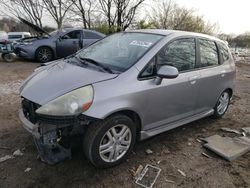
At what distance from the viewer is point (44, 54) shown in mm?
9766

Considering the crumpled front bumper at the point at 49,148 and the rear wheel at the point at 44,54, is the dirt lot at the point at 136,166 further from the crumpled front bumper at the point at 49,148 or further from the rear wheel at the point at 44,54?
the rear wheel at the point at 44,54

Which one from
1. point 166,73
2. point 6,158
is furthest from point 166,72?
point 6,158

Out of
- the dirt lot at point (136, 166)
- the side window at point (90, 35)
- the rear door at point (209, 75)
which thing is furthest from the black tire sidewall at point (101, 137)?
the side window at point (90, 35)

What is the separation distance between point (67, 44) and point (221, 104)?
7172 millimetres

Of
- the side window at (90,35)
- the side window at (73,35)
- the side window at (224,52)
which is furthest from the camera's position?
the side window at (90,35)

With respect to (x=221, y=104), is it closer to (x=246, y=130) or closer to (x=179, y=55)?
(x=246, y=130)

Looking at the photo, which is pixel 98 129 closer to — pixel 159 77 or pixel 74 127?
pixel 74 127

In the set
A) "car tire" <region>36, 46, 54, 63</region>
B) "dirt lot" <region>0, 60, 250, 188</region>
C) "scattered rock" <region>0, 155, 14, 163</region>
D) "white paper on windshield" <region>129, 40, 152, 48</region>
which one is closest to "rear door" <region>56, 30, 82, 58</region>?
"car tire" <region>36, 46, 54, 63</region>

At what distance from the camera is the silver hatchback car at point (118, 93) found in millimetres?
2410

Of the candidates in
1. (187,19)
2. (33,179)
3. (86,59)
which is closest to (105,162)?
(33,179)

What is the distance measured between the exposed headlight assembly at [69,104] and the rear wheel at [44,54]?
26.2 ft

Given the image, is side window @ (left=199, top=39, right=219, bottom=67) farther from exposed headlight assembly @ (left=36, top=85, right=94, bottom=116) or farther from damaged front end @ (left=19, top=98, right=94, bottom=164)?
damaged front end @ (left=19, top=98, right=94, bottom=164)

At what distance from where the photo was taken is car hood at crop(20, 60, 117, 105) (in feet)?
8.15

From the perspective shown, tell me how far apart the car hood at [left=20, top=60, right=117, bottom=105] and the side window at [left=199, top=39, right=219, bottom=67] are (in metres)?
1.78
